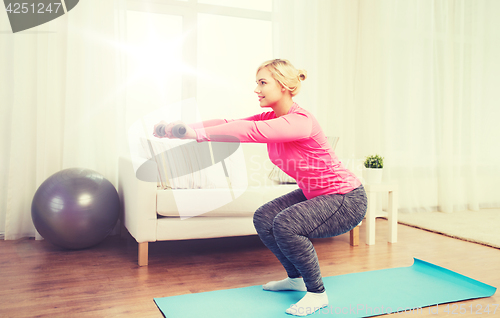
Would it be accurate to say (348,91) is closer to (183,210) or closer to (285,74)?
(183,210)

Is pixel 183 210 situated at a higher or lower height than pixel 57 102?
lower

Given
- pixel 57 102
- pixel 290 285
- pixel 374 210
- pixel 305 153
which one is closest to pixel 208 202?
pixel 290 285

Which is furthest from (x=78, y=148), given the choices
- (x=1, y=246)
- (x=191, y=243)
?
(x=191, y=243)

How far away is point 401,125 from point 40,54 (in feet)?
11.0

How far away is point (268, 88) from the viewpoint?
5.24 ft

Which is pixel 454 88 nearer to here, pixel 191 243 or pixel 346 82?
pixel 346 82

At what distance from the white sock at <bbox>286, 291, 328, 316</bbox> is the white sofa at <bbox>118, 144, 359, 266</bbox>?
0.89 meters

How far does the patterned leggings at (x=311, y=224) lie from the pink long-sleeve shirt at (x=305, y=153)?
0.06 metres

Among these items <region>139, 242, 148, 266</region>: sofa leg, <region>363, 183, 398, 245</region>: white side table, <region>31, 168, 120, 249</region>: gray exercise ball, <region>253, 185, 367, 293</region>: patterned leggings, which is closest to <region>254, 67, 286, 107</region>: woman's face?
<region>253, 185, 367, 293</region>: patterned leggings

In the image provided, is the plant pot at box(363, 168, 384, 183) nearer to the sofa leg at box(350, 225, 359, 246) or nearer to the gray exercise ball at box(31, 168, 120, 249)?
the sofa leg at box(350, 225, 359, 246)

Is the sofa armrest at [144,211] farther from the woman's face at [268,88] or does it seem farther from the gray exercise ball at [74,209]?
the woman's face at [268,88]

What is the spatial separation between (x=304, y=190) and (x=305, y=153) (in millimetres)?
191

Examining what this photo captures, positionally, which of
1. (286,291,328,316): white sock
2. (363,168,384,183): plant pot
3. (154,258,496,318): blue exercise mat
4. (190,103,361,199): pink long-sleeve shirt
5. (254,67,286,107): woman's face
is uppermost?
(254,67,286,107): woman's face

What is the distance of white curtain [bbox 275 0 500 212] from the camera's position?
380 centimetres
